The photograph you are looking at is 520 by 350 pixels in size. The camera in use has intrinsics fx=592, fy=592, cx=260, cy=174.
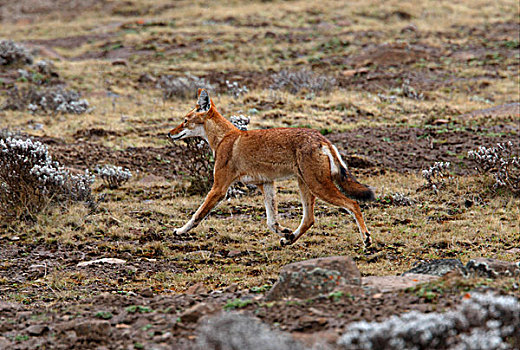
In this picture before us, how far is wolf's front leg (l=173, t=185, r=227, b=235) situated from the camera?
7605 mm

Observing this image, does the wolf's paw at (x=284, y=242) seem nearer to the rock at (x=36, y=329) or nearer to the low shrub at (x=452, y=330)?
the rock at (x=36, y=329)

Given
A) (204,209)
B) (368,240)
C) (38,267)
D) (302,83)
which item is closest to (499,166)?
(368,240)

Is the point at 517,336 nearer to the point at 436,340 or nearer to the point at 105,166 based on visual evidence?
the point at 436,340

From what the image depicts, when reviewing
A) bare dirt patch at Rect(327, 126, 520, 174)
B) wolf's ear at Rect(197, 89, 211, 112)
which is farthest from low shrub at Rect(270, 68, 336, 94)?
wolf's ear at Rect(197, 89, 211, 112)

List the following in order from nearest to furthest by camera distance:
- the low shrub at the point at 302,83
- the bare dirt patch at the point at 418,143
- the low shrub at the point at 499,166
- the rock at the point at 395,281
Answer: the rock at the point at 395,281 → the low shrub at the point at 499,166 → the bare dirt patch at the point at 418,143 → the low shrub at the point at 302,83

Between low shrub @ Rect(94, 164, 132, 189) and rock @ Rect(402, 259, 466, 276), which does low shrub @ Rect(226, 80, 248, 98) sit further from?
rock @ Rect(402, 259, 466, 276)

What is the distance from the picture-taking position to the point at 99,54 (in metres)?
25.5

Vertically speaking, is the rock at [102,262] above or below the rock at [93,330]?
below

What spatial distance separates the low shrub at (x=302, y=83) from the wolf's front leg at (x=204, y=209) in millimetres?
10318

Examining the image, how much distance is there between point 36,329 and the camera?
15.2ft

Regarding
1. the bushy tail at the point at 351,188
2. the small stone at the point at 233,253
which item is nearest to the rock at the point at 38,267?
the small stone at the point at 233,253

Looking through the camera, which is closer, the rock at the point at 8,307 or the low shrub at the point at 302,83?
the rock at the point at 8,307

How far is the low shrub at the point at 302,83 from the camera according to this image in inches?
697

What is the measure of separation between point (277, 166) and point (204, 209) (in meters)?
1.10
